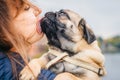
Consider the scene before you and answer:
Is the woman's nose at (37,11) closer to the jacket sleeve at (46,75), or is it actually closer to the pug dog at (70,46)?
the pug dog at (70,46)

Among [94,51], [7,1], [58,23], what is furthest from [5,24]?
[94,51]

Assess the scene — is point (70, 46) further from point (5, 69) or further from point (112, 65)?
point (112, 65)

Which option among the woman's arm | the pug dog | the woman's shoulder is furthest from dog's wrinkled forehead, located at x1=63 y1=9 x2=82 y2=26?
the woman's shoulder

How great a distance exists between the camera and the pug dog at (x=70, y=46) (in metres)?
2.49

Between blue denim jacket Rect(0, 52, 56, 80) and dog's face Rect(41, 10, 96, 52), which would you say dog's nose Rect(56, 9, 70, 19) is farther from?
blue denim jacket Rect(0, 52, 56, 80)

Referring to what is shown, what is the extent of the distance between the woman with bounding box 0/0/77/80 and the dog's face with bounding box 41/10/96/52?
0.05 m

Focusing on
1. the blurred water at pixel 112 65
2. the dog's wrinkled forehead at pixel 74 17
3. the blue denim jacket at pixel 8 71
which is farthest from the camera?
the blurred water at pixel 112 65

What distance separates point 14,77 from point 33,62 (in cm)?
18

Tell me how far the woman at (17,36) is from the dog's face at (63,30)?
0.17 feet

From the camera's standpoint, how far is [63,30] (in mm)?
2545

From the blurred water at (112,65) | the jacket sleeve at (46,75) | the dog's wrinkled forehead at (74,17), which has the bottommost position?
the blurred water at (112,65)

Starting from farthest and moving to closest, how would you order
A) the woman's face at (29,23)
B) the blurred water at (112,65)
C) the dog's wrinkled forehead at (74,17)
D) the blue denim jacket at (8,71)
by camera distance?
the blurred water at (112,65), the dog's wrinkled forehead at (74,17), the woman's face at (29,23), the blue denim jacket at (8,71)

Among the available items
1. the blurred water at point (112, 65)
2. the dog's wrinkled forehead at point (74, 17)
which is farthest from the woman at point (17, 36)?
the blurred water at point (112, 65)

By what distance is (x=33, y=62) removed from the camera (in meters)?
2.46
